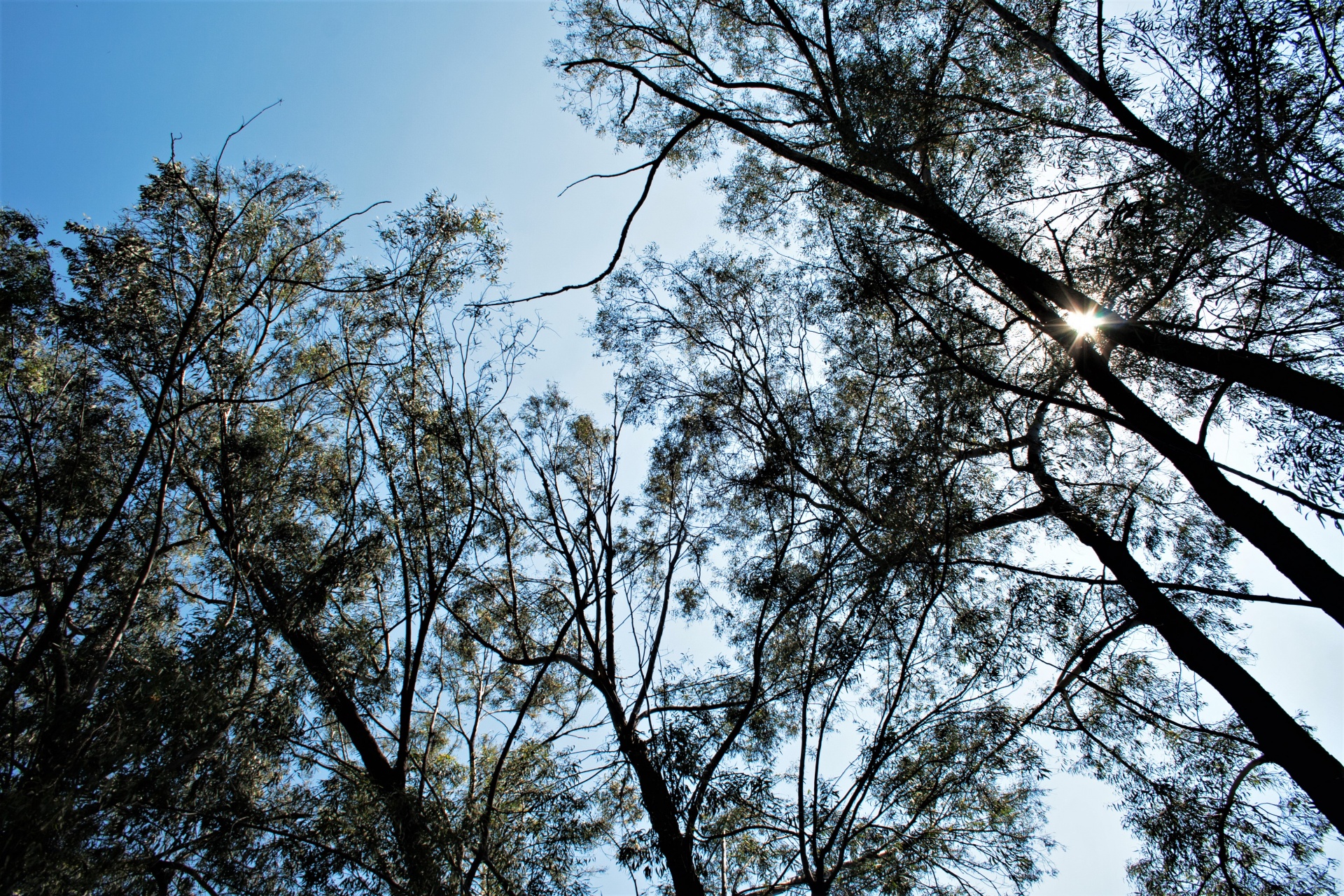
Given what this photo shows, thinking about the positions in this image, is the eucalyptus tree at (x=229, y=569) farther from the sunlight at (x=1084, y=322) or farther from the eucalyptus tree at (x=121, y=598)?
the sunlight at (x=1084, y=322)

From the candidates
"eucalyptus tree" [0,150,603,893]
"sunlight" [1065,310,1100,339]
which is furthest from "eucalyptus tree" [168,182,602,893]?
"sunlight" [1065,310,1100,339]

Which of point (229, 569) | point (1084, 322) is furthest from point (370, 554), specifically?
point (1084, 322)

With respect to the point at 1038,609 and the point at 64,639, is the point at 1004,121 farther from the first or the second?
the point at 64,639

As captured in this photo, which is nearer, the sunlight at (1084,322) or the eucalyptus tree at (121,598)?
the eucalyptus tree at (121,598)

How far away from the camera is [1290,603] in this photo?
11.1 ft

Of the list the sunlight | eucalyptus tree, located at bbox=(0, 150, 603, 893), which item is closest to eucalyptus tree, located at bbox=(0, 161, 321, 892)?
eucalyptus tree, located at bbox=(0, 150, 603, 893)

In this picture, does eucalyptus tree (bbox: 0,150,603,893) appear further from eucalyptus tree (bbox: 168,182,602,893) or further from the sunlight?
the sunlight

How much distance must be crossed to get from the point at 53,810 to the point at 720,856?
5292 millimetres

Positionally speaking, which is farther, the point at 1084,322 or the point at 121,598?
the point at 121,598

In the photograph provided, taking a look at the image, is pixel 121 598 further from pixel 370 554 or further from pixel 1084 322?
pixel 1084 322

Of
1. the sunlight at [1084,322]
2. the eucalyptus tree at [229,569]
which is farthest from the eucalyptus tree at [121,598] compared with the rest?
the sunlight at [1084,322]

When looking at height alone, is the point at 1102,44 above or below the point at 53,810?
above

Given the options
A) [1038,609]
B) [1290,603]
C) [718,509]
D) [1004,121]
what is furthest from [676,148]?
[1290,603]

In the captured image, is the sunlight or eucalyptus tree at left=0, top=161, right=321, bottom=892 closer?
eucalyptus tree at left=0, top=161, right=321, bottom=892
